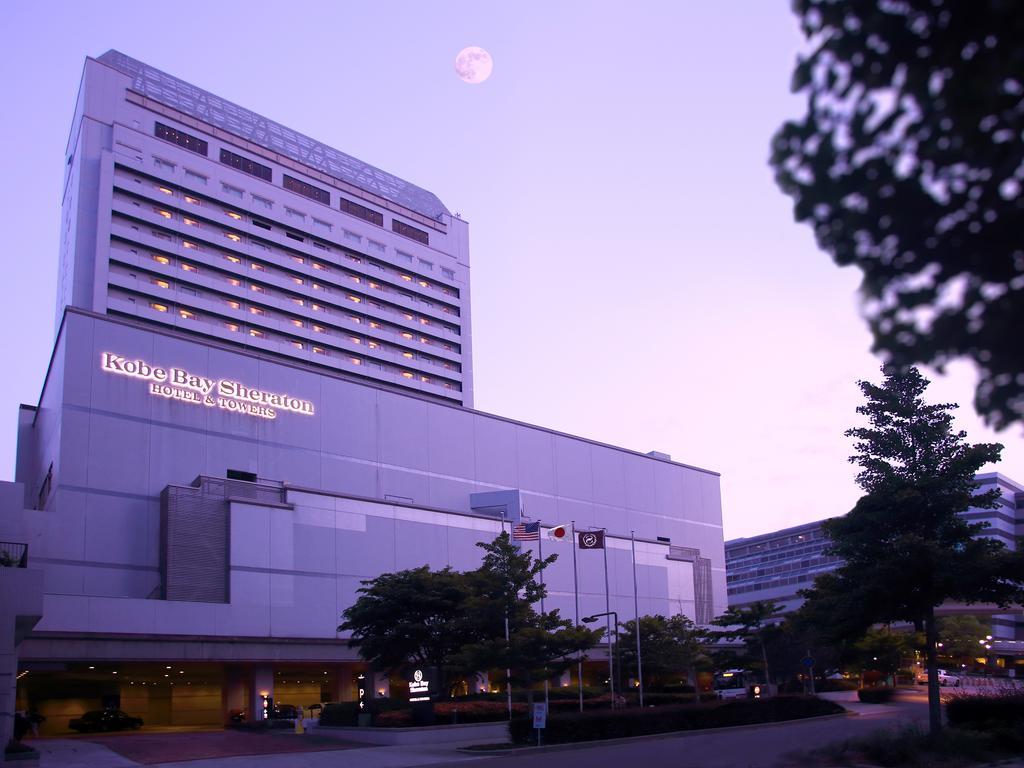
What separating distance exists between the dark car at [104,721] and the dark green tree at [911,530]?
40388 millimetres

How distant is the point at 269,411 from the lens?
68375 mm

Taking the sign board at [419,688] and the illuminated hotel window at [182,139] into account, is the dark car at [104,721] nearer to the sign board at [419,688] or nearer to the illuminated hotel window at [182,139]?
the sign board at [419,688]

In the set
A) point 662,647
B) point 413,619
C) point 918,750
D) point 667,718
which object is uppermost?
point 413,619

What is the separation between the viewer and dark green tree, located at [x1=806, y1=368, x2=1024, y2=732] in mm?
28688

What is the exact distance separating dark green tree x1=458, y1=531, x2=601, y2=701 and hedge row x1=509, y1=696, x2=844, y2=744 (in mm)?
3617

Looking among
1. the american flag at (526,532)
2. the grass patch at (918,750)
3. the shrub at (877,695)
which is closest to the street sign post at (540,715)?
the grass patch at (918,750)

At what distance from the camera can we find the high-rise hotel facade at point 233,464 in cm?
5762

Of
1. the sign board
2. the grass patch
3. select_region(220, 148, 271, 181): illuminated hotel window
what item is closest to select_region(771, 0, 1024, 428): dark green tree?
the grass patch

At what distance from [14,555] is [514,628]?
85.2ft

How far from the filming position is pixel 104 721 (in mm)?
53938

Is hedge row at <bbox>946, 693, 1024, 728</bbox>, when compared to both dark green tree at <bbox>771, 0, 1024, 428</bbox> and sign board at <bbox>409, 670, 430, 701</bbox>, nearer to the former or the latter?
sign board at <bbox>409, 670, 430, 701</bbox>

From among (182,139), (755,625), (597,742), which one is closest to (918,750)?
(597,742)

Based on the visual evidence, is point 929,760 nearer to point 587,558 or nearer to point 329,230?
point 587,558

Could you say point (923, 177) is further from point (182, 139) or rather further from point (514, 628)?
point (182, 139)
